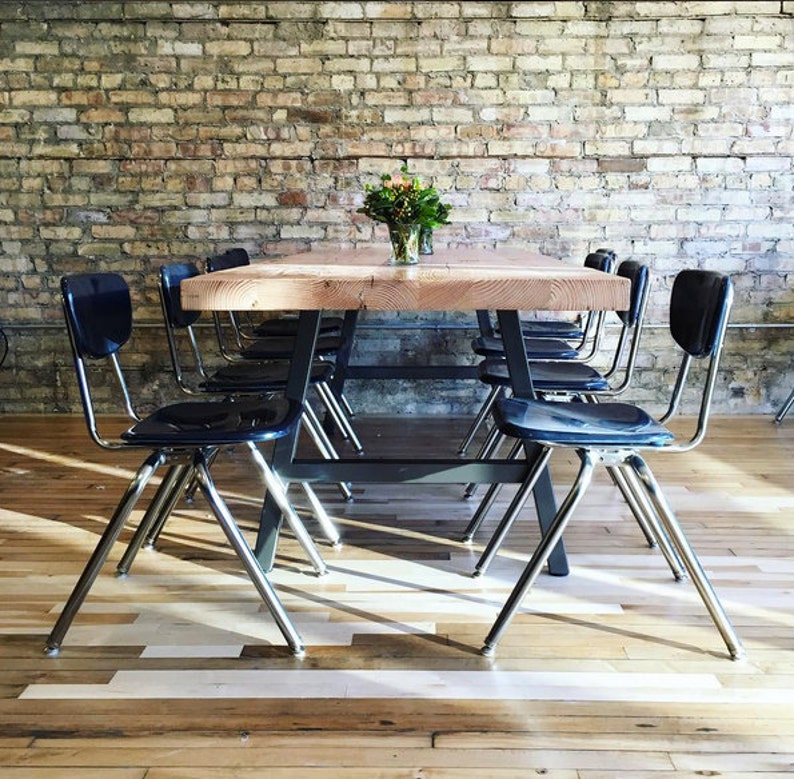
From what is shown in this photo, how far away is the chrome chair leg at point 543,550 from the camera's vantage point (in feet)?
7.09

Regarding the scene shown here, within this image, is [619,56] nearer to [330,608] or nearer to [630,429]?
[630,429]

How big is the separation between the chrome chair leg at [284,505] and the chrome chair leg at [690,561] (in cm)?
103

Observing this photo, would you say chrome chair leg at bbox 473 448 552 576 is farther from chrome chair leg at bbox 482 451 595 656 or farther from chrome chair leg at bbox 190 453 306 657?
chrome chair leg at bbox 190 453 306 657

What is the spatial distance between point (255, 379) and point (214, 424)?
1.01 m

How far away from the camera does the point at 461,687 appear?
2.06 metres

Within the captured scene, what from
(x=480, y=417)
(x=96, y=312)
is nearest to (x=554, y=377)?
(x=480, y=417)

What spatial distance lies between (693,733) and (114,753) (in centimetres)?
131

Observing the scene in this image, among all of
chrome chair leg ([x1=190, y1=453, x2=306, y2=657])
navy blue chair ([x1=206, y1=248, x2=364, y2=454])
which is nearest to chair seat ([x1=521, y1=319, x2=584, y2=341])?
navy blue chair ([x1=206, y1=248, x2=364, y2=454])

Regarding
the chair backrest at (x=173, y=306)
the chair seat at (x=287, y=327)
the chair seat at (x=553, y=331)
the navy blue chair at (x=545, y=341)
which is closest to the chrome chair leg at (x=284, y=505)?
the chair backrest at (x=173, y=306)

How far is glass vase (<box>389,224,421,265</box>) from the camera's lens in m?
3.06

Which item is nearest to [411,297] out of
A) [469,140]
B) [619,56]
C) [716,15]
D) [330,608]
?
[330,608]

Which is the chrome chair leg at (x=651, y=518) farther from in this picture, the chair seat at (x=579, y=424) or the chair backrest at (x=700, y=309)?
the chair backrest at (x=700, y=309)

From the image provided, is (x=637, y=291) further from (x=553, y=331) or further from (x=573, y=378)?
(x=553, y=331)

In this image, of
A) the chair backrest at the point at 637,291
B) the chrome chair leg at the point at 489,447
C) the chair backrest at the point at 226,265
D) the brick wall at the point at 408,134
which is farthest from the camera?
the brick wall at the point at 408,134
